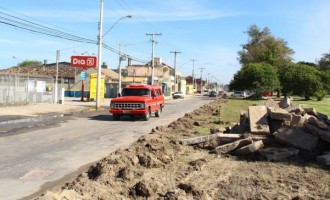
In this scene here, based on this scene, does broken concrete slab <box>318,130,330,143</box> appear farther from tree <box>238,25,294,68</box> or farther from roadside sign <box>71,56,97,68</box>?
tree <box>238,25,294,68</box>

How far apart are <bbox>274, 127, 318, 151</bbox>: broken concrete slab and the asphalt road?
4894mm

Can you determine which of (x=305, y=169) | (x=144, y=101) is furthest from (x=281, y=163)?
(x=144, y=101)

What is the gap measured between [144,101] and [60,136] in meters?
8.83

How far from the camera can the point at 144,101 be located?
2516 cm

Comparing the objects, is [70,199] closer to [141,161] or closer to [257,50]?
[141,161]

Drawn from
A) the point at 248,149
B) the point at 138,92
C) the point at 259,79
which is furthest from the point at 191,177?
the point at 259,79

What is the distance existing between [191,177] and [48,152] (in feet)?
17.0

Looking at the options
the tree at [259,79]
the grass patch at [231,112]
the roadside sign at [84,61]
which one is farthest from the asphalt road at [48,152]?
the tree at [259,79]

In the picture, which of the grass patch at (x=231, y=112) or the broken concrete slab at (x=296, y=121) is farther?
the grass patch at (x=231, y=112)

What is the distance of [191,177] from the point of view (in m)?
9.27

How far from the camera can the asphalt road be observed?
8.91 meters

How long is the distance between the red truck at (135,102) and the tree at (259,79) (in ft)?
154

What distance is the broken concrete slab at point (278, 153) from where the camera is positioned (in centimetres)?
1142

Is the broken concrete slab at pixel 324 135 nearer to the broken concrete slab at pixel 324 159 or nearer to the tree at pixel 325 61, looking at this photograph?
the broken concrete slab at pixel 324 159
